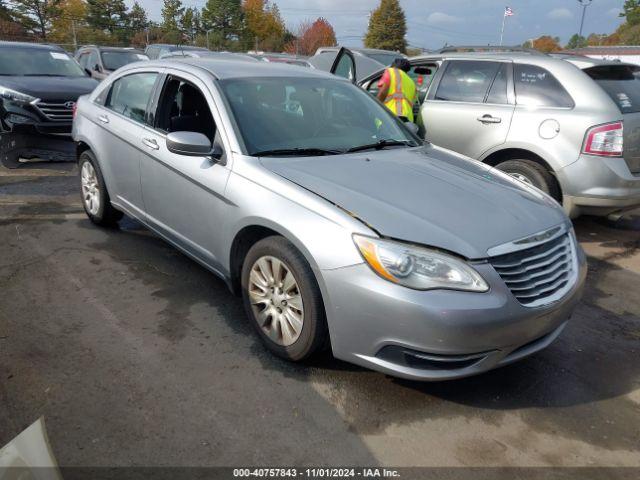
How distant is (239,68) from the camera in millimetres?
3982

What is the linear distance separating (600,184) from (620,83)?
1.26 metres

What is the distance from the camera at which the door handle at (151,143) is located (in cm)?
388

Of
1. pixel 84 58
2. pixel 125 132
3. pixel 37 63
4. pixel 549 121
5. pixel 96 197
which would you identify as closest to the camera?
pixel 125 132

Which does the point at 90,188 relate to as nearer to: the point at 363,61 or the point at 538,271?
the point at 538,271

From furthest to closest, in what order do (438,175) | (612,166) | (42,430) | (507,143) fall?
(507,143), (612,166), (438,175), (42,430)

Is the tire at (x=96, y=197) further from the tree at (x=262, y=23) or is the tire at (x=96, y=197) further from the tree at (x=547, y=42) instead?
the tree at (x=547, y=42)

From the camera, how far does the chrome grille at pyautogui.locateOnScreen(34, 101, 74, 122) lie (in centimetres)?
789

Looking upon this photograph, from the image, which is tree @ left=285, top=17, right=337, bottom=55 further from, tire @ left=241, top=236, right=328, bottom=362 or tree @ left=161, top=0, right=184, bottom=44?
tire @ left=241, top=236, right=328, bottom=362

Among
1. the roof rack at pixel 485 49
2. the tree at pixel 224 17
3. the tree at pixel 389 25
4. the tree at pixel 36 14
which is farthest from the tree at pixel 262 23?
the roof rack at pixel 485 49

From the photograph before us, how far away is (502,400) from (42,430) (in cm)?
221

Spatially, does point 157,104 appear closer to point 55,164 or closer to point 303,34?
point 55,164

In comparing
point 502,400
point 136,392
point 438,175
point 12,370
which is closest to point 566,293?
point 502,400

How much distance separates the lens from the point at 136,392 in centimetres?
275

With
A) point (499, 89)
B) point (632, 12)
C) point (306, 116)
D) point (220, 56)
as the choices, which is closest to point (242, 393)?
point (306, 116)
